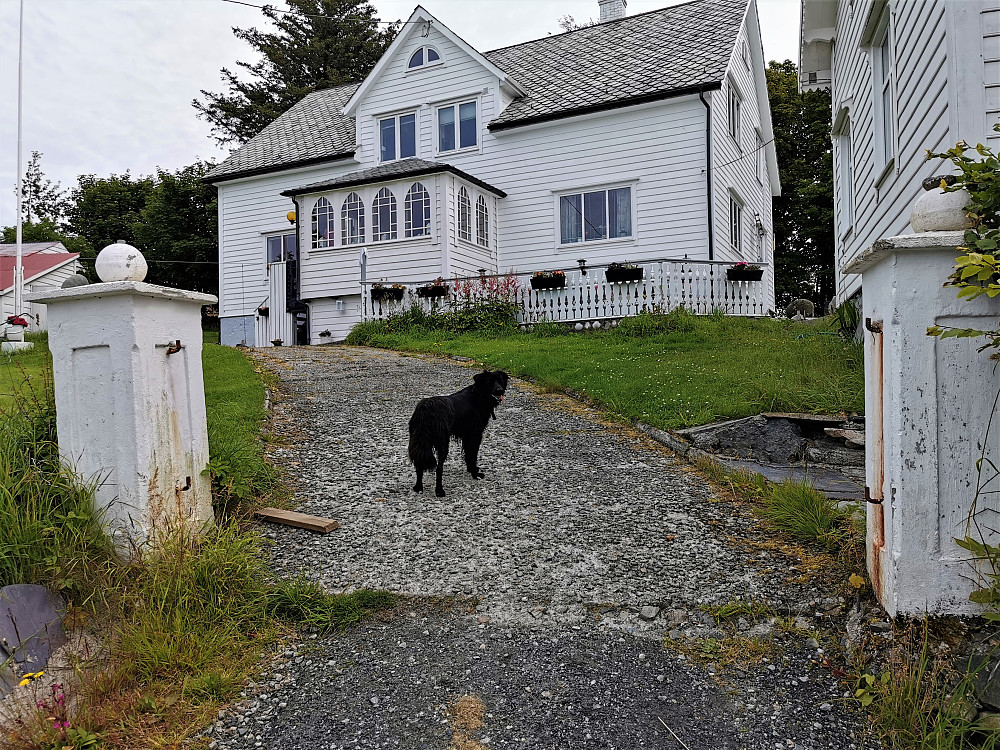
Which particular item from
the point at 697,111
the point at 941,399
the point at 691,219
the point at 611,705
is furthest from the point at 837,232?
the point at 611,705

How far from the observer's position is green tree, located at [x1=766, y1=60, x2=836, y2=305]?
28.1m

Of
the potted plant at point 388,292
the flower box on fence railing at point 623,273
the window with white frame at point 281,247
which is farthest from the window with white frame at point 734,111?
the window with white frame at point 281,247

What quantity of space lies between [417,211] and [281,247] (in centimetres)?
591

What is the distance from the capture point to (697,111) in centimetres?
1585

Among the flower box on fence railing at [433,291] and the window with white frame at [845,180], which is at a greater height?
the window with white frame at [845,180]

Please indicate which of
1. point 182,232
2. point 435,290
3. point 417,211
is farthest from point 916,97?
point 182,232

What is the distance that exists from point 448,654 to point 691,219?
14.1m

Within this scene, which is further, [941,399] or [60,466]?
[60,466]

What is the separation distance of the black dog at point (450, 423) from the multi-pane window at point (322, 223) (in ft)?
44.8

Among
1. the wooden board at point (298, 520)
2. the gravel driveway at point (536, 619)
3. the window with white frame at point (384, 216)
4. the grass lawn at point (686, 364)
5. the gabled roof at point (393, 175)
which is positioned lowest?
the gravel driveway at point (536, 619)

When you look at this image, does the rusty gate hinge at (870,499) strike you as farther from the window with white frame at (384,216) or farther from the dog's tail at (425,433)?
the window with white frame at (384,216)

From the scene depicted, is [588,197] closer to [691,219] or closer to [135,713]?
[691,219]

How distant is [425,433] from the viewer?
5133mm

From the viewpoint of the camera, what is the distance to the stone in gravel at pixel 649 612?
12.0 feet
